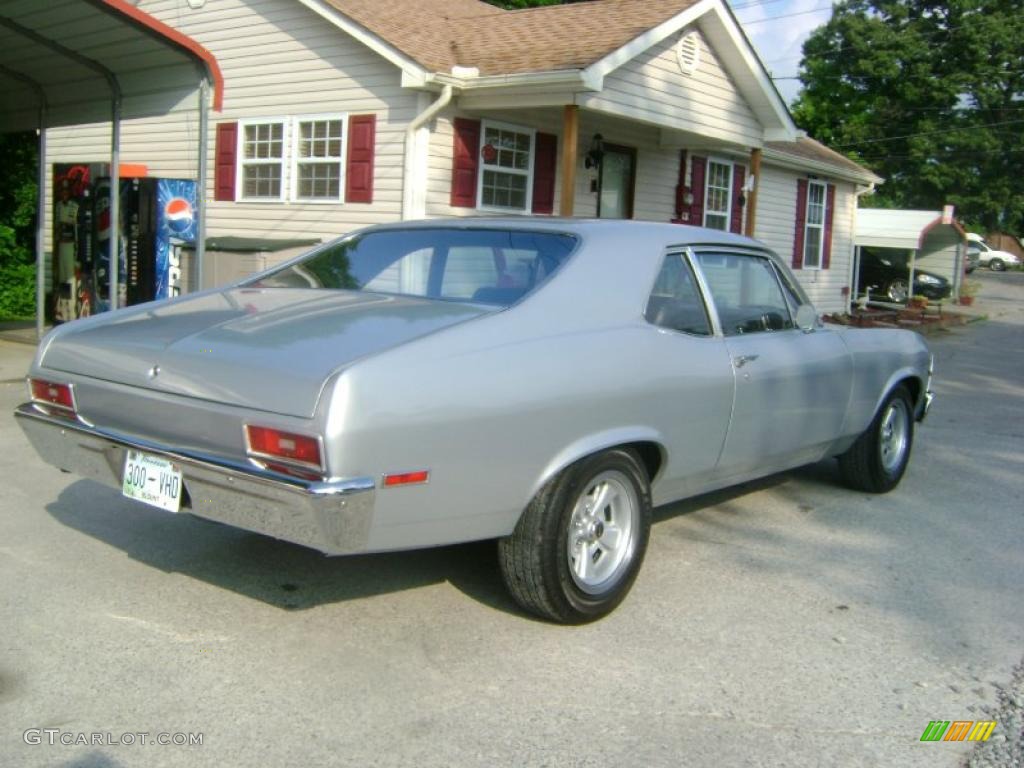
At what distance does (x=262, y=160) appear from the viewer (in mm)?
13852

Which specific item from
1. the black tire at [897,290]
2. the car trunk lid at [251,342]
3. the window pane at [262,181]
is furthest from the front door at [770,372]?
the black tire at [897,290]

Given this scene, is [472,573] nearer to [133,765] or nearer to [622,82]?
[133,765]

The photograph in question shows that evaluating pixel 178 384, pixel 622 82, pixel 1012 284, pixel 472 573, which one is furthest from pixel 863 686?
pixel 1012 284

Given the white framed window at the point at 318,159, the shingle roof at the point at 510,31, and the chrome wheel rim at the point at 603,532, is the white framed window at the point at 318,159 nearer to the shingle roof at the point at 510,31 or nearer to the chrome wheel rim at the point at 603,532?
the shingle roof at the point at 510,31

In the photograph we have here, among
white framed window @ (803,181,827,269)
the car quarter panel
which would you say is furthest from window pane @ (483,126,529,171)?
white framed window @ (803,181,827,269)

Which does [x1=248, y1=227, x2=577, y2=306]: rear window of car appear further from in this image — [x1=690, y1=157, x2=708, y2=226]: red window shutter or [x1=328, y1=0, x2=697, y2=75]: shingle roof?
[x1=690, y1=157, x2=708, y2=226]: red window shutter

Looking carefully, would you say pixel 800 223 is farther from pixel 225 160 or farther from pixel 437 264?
pixel 437 264

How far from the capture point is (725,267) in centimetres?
524

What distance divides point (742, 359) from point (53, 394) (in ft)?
9.83

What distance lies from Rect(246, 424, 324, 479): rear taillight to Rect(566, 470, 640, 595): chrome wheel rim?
→ 114 centimetres

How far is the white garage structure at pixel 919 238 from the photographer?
2525 cm

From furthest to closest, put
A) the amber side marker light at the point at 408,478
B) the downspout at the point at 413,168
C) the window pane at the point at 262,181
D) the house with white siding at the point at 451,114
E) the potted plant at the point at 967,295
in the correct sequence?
the potted plant at the point at 967,295 → the window pane at the point at 262,181 → the house with white siding at the point at 451,114 → the downspout at the point at 413,168 → the amber side marker light at the point at 408,478

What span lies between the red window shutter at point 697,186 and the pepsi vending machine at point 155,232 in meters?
7.66

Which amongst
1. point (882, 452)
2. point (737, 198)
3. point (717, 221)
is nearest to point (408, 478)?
point (882, 452)
